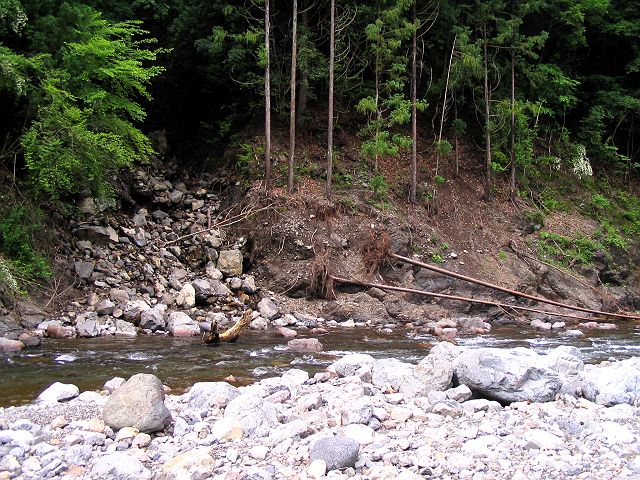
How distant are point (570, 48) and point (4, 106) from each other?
21349 mm

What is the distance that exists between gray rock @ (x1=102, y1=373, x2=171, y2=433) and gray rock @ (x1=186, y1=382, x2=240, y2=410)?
72 cm

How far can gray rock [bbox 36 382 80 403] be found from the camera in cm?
616

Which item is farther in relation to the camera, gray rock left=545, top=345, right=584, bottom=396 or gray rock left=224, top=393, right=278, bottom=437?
gray rock left=545, top=345, right=584, bottom=396

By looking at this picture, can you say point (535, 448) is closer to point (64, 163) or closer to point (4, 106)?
point (64, 163)

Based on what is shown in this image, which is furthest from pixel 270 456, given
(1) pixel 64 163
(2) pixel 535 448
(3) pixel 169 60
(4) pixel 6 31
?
(3) pixel 169 60

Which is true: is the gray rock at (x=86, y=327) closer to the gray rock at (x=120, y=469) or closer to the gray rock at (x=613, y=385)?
the gray rock at (x=120, y=469)

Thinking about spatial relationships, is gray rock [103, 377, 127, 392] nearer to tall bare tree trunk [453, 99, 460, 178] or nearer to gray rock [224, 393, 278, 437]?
gray rock [224, 393, 278, 437]

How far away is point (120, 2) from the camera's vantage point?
58.2 feet

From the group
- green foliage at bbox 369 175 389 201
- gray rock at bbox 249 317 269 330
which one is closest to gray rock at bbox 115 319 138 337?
gray rock at bbox 249 317 269 330

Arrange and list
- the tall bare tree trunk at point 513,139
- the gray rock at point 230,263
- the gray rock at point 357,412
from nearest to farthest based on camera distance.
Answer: the gray rock at point 357,412 < the gray rock at point 230,263 < the tall bare tree trunk at point 513,139

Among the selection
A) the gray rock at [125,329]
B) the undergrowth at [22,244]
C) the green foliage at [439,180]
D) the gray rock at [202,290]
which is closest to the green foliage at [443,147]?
the green foliage at [439,180]

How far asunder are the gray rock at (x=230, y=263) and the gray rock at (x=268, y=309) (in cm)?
162

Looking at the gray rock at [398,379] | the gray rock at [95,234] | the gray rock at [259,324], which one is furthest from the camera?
the gray rock at [95,234]

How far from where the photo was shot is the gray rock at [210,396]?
231 inches
